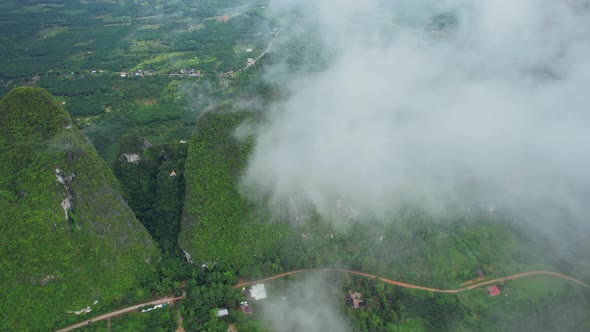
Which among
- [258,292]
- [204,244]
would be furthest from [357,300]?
[204,244]

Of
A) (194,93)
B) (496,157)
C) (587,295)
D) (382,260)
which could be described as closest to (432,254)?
(382,260)

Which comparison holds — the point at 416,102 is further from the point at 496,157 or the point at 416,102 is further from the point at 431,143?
the point at 496,157

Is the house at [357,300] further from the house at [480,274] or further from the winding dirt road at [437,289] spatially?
the house at [480,274]

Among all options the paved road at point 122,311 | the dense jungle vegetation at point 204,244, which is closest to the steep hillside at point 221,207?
the dense jungle vegetation at point 204,244

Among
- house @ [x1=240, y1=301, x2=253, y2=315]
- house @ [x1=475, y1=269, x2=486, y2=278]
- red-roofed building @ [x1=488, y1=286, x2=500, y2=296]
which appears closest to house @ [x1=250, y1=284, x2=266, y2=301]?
A: house @ [x1=240, y1=301, x2=253, y2=315]

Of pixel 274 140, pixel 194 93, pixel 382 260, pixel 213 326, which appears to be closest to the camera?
pixel 213 326

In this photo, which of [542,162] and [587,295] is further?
[542,162]

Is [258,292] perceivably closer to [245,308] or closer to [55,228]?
[245,308]
